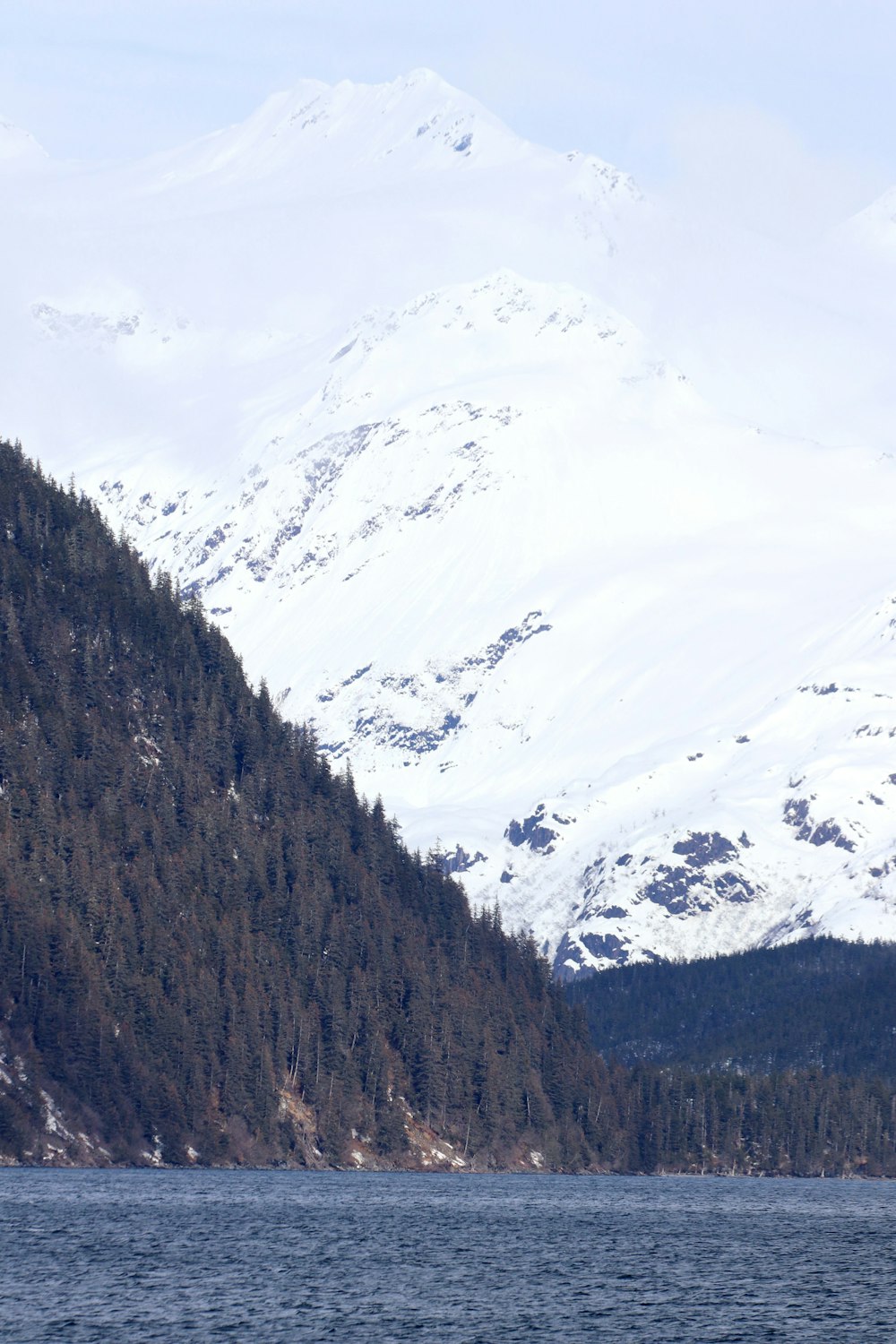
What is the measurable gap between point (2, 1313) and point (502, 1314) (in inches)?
1028

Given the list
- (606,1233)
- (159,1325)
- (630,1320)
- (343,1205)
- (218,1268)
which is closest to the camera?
(159,1325)

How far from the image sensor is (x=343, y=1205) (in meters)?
191

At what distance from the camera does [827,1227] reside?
19450 centimetres

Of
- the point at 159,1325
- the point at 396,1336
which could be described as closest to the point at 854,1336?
the point at 396,1336

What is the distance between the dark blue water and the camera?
119 meters

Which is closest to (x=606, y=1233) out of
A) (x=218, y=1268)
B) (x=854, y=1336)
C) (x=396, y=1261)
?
(x=396, y=1261)

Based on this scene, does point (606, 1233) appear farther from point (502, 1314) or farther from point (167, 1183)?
point (502, 1314)

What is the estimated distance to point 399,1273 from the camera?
142500 millimetres

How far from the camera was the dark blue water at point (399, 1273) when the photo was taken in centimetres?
11944

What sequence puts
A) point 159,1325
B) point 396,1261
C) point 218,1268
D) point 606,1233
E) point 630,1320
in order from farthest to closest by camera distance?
point 606,1233
point 396,1261
point 218,1268
point 630,1320
point 159,1325

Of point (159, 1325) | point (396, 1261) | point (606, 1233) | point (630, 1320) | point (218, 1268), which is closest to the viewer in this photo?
point (159, 1325)

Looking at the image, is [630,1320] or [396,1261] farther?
[396,1261]

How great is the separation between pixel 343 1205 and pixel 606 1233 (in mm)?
23623

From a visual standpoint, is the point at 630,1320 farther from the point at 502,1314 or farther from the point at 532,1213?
the point at 532,1213
